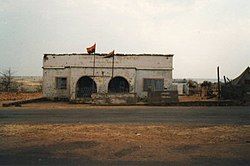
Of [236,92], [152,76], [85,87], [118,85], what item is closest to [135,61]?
[152,76]

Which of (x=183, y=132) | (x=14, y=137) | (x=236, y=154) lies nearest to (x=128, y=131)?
(x=183, y=132)

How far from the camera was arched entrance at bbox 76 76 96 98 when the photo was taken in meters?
35.1

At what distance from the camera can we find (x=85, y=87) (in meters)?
36.3

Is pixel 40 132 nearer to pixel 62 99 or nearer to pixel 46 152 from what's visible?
pixel 46 152

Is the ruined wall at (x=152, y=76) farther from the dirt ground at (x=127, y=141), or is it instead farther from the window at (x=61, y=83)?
the dirt ground at (x=127, y=141)

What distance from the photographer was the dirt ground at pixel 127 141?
371 inches

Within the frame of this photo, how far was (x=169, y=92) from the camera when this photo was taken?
95.9 feet

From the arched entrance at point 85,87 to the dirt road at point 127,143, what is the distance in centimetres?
1909

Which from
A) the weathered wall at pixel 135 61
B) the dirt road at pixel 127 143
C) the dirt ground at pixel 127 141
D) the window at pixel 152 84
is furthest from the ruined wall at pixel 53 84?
A: the dirt ground at pixel 127 141

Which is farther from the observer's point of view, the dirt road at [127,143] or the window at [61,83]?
the window at [61,83]

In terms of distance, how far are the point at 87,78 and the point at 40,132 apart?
23.9 meters

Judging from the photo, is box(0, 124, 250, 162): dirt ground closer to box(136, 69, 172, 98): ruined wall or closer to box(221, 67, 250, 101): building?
box(221, 67, 250, 101): building

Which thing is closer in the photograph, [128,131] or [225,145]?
[225,145]

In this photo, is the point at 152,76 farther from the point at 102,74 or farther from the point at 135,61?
the point at 102,74
